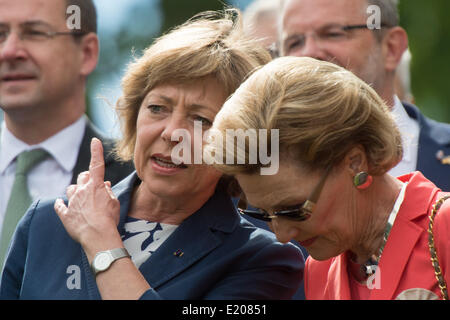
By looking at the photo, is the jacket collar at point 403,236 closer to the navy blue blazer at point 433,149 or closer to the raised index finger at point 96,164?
the navy blue blazer at point 433,149

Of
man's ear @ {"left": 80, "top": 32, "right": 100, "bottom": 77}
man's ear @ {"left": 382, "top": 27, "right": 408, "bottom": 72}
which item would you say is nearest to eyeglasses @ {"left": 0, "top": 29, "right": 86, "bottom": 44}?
man's ear @ {"left": 80, "top": 32, "right": 100, "bottom": 77}

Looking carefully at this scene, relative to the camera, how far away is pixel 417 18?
860cm

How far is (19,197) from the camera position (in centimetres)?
409

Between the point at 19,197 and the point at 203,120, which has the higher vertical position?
the point at 203,120

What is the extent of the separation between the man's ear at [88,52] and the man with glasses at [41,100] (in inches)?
0.9

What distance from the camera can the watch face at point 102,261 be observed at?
282cm

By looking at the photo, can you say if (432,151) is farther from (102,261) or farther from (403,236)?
(102,261)

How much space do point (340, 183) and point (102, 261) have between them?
0.92m

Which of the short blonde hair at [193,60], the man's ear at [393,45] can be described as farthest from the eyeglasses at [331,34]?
the short blonde hair at [193,60]

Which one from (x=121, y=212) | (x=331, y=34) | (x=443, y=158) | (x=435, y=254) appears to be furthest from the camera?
(x=331, y=34)

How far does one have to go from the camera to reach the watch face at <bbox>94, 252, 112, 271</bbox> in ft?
9.25

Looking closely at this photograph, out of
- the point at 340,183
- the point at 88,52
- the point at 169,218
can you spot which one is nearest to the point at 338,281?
the point at 340,183

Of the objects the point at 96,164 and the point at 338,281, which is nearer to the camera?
the point at 338,281

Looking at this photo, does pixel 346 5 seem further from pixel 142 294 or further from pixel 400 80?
pixel 142 294
